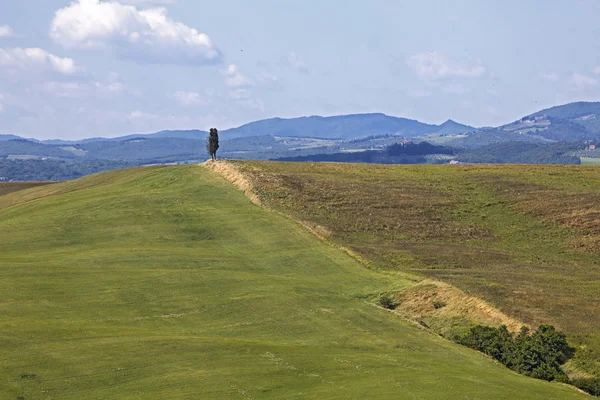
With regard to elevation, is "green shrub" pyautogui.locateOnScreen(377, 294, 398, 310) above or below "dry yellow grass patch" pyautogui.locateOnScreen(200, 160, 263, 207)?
below

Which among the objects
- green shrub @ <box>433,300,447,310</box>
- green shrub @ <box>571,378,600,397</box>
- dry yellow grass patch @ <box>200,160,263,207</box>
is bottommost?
green shrub @ <box>571,378,600,397</box>

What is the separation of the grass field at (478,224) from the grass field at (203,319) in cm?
566

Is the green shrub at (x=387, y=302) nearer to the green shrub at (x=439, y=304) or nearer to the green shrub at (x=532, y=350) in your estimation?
the green shrub at (x=439, y=304)

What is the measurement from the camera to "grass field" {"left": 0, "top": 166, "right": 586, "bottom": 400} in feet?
116

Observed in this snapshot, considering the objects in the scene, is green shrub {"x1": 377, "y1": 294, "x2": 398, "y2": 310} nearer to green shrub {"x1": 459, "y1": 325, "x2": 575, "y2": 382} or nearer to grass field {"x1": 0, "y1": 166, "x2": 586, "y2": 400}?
grass field {"x1": 0, "y1": 166, "x2": 586, "y2": 400}

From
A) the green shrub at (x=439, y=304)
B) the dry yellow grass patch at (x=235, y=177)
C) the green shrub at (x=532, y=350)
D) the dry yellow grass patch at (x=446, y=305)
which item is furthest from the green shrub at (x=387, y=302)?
the dry yellow grass patch at (x=235, y=177)

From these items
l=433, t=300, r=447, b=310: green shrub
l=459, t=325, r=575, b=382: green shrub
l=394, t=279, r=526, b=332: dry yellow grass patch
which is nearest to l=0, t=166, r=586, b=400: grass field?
l=459, t=325, r=575, b=382: green shrub

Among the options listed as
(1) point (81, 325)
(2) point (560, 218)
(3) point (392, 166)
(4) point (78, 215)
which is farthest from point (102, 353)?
(3) point (392, 166)

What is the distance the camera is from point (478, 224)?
91.2 meters

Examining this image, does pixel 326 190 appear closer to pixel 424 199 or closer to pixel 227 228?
pixel 424 199

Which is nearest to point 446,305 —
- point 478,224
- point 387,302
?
point 387,302

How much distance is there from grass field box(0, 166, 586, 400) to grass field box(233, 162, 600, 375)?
566 cm

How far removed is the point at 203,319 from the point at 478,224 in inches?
1985

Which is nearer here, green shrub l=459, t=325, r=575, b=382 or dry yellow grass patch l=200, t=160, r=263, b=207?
green shrub l=459, t=325, r=575, b=382
